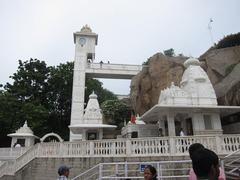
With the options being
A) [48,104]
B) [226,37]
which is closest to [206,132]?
[226,37]

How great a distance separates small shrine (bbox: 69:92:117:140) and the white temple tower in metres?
5.45

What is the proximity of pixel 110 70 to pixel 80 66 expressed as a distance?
13.7 ft

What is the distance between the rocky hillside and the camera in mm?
16625

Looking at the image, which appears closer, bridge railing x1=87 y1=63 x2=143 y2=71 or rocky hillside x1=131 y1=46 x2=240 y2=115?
rocky hillside x1=131 y1=46 x2=240 y2=115

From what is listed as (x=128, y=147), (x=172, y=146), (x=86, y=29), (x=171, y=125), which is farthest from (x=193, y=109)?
(x=86, y=29)

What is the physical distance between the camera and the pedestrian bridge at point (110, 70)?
3042cm

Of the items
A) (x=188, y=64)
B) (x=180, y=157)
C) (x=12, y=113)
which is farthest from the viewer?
(x=12, y=113)

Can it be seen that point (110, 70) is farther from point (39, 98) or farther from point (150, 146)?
point (150, 146)

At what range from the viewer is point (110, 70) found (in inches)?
1214

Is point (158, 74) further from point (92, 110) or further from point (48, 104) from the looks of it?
point (48, 104)

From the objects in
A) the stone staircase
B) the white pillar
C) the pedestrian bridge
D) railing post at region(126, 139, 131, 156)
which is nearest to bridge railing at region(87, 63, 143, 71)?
the pedestrian bridge

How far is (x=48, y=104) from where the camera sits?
29.0 meters

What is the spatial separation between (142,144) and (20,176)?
23.9ft

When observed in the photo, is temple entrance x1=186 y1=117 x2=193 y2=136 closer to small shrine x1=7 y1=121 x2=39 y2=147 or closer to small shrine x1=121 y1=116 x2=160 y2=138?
small shrine x1=121 y1=116 x2=160 y2=138
